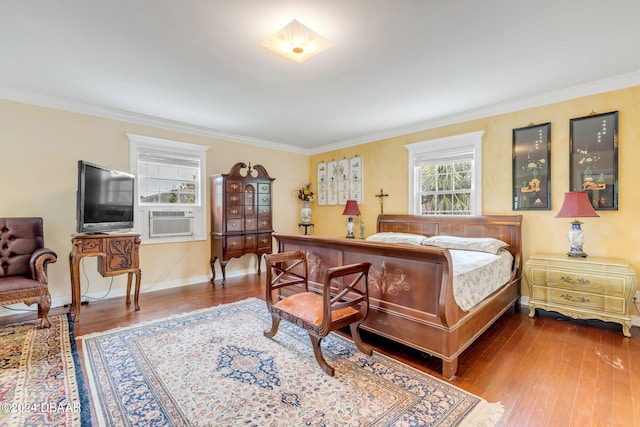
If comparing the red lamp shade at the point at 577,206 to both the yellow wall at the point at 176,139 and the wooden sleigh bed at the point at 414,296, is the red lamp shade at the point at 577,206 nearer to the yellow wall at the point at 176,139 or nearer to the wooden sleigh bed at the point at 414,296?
the yellow wall at the point at 176,139

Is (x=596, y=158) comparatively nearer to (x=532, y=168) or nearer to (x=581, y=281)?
(x=532, y=168)

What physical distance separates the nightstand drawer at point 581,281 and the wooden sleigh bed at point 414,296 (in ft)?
1.04

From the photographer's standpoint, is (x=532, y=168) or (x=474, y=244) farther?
(x=532, y=168)

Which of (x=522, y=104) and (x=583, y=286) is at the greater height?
(x=522, y=104)

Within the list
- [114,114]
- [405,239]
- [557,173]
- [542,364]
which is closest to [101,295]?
[114,114]

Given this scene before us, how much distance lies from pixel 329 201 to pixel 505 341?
3998 mm

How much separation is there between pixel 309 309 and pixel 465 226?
278cm

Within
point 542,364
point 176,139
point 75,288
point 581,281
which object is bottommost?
point 542,364

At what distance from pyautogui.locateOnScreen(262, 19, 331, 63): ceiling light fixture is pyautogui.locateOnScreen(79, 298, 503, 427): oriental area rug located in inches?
98.9

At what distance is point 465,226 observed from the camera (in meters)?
4.08

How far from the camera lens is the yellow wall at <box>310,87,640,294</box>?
3.07m

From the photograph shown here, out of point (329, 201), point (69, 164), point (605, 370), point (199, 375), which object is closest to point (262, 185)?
point (329, 201)

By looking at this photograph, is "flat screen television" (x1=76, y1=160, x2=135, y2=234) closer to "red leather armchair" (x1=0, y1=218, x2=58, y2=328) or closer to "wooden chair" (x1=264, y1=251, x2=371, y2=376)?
"red leather armchair" (x1=0, y1=218, x2=58, y2=328)

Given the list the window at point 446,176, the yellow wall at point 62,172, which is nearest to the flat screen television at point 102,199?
the yellow wall at point 62,172
